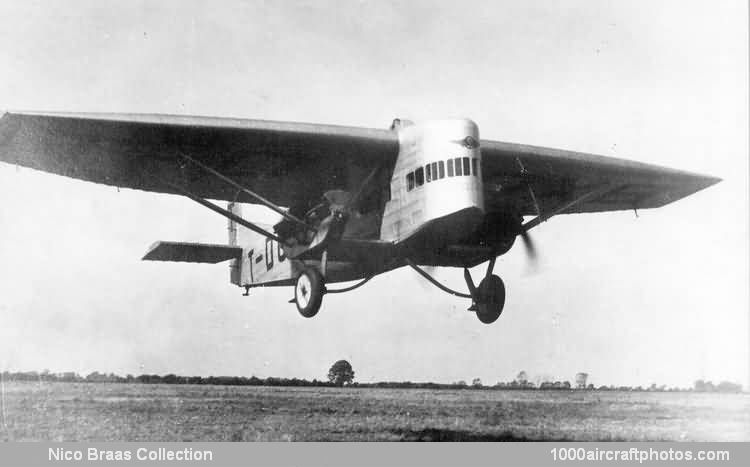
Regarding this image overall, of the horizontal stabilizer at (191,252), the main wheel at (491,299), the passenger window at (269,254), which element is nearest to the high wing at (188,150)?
the horizontal stabilizer at (191,252)

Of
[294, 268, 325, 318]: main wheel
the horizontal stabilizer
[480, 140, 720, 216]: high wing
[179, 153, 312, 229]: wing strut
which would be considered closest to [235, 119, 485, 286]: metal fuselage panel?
[294, 268, 325, 318]: main wheel

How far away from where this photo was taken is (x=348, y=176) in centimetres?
1552

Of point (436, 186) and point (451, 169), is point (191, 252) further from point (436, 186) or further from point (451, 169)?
point (451, 169)

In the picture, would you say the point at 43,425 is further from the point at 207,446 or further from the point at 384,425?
the point at 384,425

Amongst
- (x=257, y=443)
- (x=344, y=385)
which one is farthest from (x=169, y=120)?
(x=344, y=385)

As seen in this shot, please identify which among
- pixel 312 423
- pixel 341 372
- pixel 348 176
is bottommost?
pixel 341 372

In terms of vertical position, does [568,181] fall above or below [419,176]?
above

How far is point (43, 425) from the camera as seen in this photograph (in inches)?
559

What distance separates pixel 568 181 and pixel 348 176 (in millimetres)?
5321

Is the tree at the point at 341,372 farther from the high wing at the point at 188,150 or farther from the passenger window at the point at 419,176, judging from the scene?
the passenger window at the point at 419,176

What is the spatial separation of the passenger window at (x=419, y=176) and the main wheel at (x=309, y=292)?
2984 millimetres

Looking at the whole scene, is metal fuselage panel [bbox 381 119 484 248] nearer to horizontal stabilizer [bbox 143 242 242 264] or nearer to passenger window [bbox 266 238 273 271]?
passenger window [bbox 266 238 273 271]

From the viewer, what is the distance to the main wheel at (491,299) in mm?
16109

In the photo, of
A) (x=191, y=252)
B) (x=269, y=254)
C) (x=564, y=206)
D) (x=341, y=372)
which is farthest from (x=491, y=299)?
(x=341, y=372)
